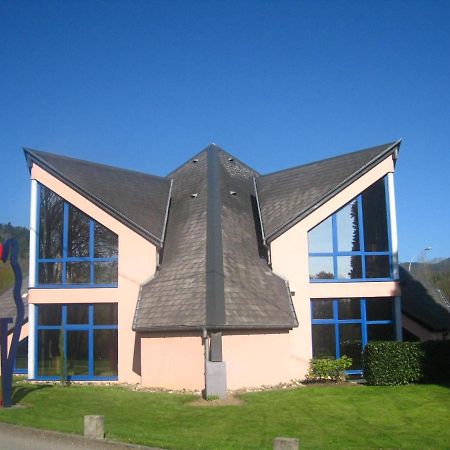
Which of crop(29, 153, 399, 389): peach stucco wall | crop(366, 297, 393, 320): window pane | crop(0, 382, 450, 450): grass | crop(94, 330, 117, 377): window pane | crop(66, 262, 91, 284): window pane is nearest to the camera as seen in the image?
crop(0, 382, 450, 450): grass

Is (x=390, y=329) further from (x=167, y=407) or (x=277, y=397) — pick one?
(x=167, y=407)

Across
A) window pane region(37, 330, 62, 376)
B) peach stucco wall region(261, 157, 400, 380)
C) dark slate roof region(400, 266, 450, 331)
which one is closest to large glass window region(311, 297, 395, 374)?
peach stucco wall region(261, 157, 400, 380)

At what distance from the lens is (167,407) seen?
49.5 feet

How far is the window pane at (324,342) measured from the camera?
2006cm

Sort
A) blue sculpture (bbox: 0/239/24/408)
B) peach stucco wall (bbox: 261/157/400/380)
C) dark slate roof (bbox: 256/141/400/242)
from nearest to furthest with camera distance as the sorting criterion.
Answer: blue sculpture (bbox: 0/239/24/408) → peach stucco wall (bbox: 261/157/400/380) → dark slate roof (bbox: 256/141/400/242)

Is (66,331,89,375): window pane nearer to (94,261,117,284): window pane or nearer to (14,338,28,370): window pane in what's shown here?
(94,261,117,284): window pane

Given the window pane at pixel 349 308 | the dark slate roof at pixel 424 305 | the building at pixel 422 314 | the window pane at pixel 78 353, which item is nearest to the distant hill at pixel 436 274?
the dark slate roof at pixel 424 305

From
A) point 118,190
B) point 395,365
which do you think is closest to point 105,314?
point 118,190

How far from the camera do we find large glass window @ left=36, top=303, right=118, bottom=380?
20094 millimetres

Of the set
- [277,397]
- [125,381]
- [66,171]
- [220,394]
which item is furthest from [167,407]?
[66,171]

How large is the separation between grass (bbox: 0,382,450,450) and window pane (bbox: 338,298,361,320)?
136 inches

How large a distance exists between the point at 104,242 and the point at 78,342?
369 centimetres

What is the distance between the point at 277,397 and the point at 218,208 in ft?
27.3

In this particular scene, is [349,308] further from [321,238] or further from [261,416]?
[261,416]
